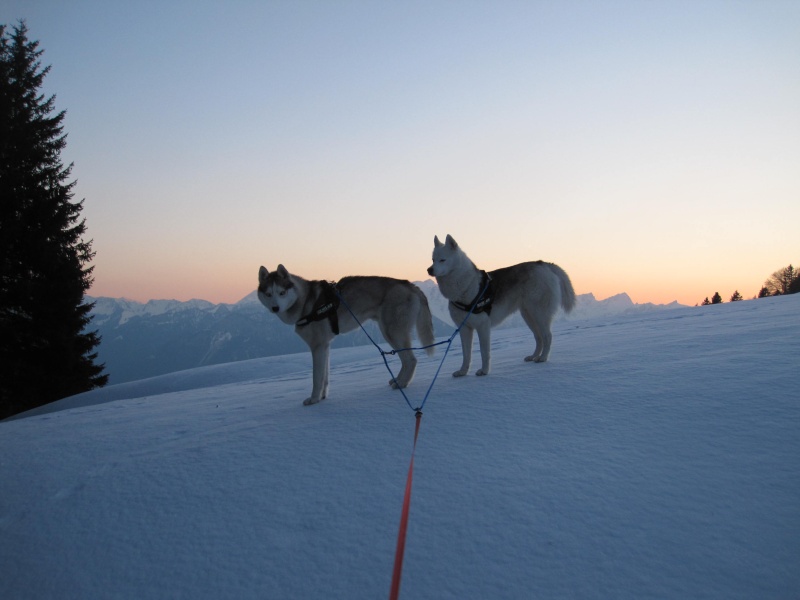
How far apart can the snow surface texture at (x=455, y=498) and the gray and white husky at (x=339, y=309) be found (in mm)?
1100

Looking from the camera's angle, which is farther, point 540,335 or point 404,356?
point 540,335

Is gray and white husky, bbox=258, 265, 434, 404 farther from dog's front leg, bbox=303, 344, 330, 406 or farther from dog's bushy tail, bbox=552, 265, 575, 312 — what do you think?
dog's bushy tail, bbox=552, 265, 575, 312

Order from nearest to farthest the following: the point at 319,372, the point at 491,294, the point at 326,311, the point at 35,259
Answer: the point at 319,372
the point at 326,311
the point at 491,294
the point at 35,259

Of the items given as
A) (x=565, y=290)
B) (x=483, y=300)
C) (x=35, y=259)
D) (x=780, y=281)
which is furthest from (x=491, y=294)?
(x=780, y=281)

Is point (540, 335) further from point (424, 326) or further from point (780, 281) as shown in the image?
point (780, 281)

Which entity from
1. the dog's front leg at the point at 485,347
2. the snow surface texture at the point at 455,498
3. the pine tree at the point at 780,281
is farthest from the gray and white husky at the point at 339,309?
the pine tree at the point at 780,281

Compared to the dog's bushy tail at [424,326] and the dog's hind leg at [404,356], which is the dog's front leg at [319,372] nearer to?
the dog's hind leg at [404,356]

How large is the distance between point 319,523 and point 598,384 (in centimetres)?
293

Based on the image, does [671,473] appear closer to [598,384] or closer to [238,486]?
[598,384]

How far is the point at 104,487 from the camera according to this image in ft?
9.35

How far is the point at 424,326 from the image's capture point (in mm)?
5453

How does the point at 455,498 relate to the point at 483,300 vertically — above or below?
below

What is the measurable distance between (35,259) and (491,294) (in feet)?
55.7

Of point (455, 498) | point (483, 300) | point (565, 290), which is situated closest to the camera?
point (455, 498)
